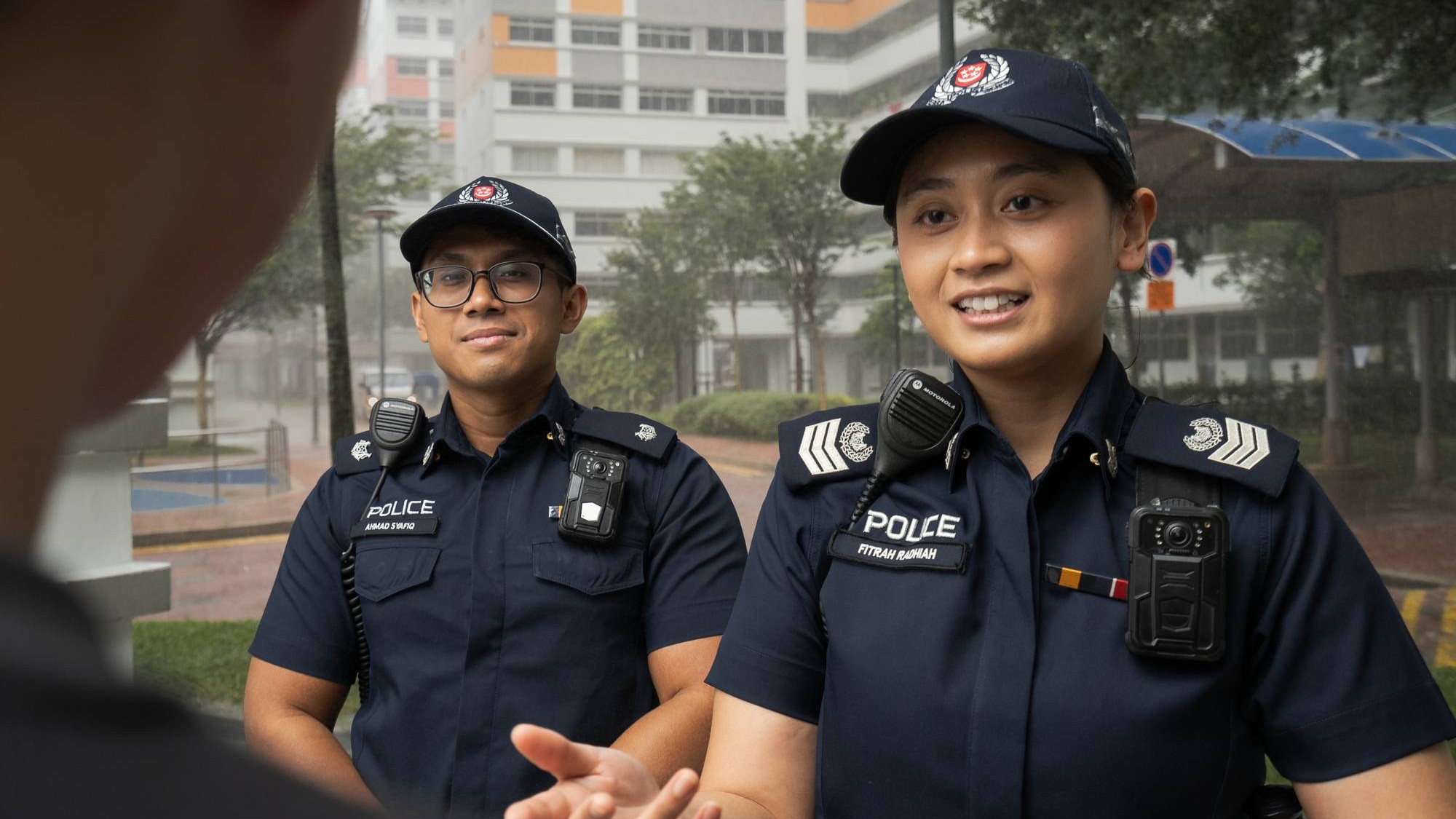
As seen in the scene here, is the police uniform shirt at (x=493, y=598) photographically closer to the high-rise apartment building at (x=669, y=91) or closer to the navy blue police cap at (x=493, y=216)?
the navy blue police cap at (x=493, y=216)

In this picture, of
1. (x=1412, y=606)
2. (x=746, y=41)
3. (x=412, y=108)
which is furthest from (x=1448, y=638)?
(x=412, y=108)

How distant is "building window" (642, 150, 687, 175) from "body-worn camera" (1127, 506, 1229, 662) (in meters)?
6.86

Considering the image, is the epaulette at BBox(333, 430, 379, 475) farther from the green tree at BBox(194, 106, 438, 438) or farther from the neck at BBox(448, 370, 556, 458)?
the green tree at BBox(194, 106, 438, 438)

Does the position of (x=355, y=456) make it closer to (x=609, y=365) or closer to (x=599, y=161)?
(x=609, y=365)

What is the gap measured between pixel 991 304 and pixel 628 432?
1.12m

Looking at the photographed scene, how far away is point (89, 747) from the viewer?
0.90 ft

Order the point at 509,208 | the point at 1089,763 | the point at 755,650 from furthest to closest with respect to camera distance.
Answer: the point at 509,208, the point at 755,650, the point at 1089,763

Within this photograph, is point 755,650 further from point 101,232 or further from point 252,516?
point 252,516

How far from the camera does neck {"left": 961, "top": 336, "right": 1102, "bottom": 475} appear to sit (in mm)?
1658

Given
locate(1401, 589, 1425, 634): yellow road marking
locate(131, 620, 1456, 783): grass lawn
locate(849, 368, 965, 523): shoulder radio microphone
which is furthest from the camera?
locate(1401, 589, 1425, 634): yellow road marking

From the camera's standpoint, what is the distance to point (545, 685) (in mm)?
2352

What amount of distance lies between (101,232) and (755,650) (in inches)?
54.6

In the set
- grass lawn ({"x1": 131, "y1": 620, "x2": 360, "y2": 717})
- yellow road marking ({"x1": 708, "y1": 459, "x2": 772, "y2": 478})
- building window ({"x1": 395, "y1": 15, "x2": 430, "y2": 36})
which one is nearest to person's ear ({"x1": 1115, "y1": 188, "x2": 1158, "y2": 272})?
grass lawn ({"x1": 131, "y1": 620, "x2": 360, "y2": 717})

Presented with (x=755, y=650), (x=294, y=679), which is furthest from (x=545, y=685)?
(x=755, y=650)
